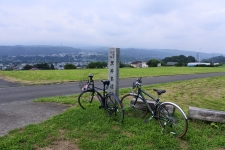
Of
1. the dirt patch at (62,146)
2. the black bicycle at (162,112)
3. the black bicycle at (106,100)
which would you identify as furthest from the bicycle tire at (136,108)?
the dirt patch at (62,146)

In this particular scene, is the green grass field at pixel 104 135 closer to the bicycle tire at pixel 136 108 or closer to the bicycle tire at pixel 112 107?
the bicycle tire at pixel 112 107

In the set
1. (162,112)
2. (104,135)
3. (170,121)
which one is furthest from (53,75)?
(170,121)

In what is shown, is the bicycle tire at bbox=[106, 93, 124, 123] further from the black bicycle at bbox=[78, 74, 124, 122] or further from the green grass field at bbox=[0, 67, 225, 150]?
the green grass field at bbox=[0, 67, 225, 150]

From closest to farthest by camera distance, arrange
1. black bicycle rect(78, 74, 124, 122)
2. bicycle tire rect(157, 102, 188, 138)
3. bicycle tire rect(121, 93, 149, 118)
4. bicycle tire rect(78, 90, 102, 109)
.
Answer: bicycle tire rect(157, 102, 188, 138)
black bicycle rect(78, 74, 124, 122)
bicycle tire rect(121, 93, 149, 118)
bicycle tire rect(78, 90, 102, 109)

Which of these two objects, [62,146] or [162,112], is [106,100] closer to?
[162,112]

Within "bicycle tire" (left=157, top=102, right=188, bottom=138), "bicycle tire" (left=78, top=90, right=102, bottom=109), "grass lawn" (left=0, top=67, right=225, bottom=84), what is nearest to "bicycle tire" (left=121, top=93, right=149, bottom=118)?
"bicycle tire" (left=157, top=102, right=188, bottom=138)

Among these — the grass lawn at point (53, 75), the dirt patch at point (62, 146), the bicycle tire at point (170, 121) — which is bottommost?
the dirt patch at point (62, 146)

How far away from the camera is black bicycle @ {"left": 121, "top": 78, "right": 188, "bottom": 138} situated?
3.81m

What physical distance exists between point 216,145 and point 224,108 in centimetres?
362

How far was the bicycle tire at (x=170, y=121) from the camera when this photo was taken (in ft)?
12.4

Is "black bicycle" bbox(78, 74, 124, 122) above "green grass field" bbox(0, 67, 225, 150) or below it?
above

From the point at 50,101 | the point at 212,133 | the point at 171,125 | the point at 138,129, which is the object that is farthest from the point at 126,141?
the point at 50,101

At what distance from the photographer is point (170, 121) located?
155 inches

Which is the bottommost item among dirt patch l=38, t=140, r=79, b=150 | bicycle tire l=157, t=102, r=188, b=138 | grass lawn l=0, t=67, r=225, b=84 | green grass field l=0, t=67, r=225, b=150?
dirt patch l=38, t=140, r=79, b=150
